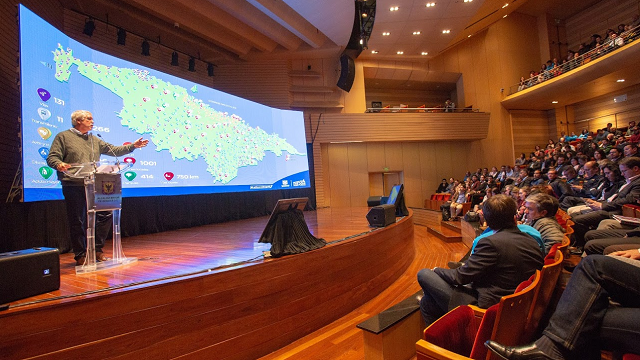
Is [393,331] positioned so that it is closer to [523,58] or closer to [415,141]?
[415,141]

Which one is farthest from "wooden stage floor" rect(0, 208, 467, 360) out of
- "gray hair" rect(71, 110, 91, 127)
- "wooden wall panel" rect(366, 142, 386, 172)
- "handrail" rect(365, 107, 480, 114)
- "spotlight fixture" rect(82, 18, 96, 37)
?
"handrail" rect(365, 107, 480, 114)

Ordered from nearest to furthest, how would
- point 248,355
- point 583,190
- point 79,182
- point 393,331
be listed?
point 393,331, point 248,355, point 79,182, point 583,190

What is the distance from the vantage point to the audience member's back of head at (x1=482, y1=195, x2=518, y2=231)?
1.71m

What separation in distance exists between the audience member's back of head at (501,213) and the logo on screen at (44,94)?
3.80 meters

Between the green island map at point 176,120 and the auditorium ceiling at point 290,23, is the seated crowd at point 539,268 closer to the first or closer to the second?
the green island map at point 176,120

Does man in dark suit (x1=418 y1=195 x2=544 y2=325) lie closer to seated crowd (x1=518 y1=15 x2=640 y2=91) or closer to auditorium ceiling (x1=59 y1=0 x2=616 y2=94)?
auditorium ceiling (x1=59 y1=0 x2=616 y2=94)

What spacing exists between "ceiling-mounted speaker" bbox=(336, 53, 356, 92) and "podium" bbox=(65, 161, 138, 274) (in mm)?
7941

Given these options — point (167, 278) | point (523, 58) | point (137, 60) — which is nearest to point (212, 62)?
point (137, 60)

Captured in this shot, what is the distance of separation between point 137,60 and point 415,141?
8.67 m

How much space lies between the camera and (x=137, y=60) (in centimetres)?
655

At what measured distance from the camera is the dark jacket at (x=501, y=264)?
1.56 m

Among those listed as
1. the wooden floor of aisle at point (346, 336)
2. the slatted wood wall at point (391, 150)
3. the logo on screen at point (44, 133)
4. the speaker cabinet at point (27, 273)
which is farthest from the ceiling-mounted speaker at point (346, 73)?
the speaker cabinet at point (27, 273)

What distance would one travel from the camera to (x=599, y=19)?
10758mm

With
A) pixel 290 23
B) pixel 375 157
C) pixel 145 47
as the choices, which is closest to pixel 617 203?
pixel 290 23
